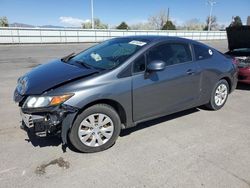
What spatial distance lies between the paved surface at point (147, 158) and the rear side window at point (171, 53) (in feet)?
3.72

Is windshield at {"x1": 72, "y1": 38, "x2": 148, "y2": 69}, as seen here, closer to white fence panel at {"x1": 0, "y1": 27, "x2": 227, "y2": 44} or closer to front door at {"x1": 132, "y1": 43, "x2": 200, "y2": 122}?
front door at {"x1": 132, "y1": 43, "x2": 200, "y2": 122}

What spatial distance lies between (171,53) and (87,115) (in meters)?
1.80

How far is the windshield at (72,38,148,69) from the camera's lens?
3539 millimetres

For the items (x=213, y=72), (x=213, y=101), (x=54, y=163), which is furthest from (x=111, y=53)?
(x=213, y=101)

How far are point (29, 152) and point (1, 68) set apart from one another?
23.1 feet

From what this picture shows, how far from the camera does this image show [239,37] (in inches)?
271

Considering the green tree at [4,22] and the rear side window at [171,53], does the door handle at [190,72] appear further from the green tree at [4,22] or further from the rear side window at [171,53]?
the green tree at [4,22]

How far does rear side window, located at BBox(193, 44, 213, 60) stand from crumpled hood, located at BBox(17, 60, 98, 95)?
2.03 metres

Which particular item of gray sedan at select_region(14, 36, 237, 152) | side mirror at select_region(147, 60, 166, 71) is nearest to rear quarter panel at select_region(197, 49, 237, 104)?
gray sedan at select_region(14, 36, 237, 152)

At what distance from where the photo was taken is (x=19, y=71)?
8.56 metres

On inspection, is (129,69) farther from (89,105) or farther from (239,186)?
(239,186)

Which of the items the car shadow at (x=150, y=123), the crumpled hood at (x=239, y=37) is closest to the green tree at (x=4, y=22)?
the crumpled hood at (x=239, y=37)

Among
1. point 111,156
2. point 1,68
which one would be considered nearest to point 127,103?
point 111,156

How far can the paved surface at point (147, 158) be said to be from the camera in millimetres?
2695
